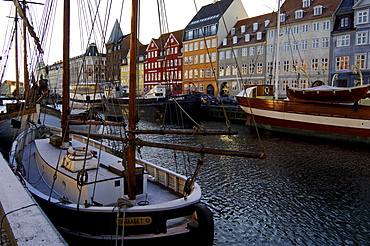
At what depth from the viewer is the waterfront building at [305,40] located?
135 feet

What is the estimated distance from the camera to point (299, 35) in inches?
1718

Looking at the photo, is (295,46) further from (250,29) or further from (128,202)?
(128,202)

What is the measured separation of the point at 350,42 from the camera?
1512 inches

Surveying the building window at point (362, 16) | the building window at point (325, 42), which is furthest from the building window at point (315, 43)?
the building window at point (362, 16)

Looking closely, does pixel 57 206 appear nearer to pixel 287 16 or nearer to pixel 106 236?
pixel 106 236

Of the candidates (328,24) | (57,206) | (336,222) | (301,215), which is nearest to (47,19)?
(57,206)

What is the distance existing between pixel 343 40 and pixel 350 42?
104 centimetres

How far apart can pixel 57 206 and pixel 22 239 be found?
395 cm

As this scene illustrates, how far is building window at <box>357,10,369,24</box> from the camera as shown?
120ft

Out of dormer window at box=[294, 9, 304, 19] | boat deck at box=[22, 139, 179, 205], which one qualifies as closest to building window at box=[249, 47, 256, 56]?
dormer window at box=[294, 9, 304, 19]

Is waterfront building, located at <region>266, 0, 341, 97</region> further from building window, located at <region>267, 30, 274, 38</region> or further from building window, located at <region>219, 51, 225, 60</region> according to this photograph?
building window, located at <region>219, 51, 225, 60</region>

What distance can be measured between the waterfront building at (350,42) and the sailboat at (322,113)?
504 inches

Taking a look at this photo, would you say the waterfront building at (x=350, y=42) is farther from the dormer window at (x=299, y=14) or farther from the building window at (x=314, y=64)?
the dormer window at (x=299, y=14)

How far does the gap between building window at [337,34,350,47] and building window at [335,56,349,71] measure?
1689mm
